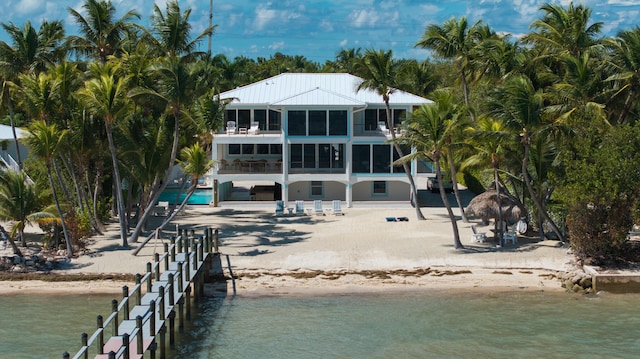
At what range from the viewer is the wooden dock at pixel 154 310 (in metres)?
17.2

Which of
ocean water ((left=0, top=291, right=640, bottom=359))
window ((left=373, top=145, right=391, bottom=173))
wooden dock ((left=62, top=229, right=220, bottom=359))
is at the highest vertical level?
window ((left=373, top=145, right=391, bottom=173))

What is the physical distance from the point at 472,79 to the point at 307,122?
902 centimetres

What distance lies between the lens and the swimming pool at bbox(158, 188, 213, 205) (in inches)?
1834

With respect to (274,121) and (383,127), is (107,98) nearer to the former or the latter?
(274,121)

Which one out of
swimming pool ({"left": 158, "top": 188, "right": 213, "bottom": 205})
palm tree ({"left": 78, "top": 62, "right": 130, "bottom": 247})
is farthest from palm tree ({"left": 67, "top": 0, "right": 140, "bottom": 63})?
swimming pool ({"left": 158, "top": 188, "right": 213, "bottom": 205})

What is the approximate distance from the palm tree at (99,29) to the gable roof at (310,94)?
654 centimetres

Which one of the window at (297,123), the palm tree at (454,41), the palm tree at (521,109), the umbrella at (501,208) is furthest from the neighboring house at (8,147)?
the palm tree at (521,109)

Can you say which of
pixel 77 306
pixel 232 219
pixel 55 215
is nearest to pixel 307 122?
pixel 232 219

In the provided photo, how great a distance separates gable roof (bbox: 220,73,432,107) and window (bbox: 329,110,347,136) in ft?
2.34

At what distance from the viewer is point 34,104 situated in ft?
97.6

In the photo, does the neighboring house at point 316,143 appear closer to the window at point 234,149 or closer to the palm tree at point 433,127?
the window at point 234,149

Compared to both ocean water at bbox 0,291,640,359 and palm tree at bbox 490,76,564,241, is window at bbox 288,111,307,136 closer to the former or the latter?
palm tree at bbox 490,76,564,241

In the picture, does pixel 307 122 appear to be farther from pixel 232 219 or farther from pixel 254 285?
pixel 254 285

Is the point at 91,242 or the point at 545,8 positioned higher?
the point at 545,8
